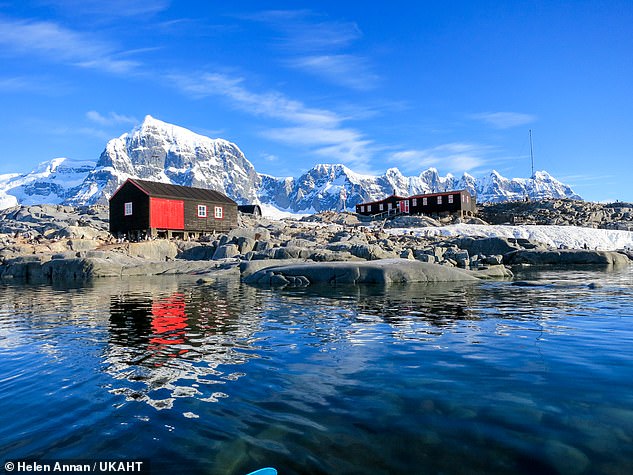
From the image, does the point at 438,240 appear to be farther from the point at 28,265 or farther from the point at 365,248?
the point at 28,265

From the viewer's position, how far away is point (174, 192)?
42875mm

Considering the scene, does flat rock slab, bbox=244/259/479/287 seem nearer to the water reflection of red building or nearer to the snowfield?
the water reflection of red building

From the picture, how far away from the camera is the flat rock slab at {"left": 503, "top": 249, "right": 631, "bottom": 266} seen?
105 feet

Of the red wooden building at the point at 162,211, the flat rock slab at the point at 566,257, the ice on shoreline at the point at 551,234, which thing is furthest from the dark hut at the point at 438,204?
the red wooden building at the point at 162,211

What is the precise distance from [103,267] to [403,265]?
18.2 meters

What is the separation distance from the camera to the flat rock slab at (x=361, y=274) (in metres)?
18.6

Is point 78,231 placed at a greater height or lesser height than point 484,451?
greater

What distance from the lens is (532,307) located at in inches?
462

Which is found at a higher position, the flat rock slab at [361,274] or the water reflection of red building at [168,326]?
the flat rock slab at [361,274]

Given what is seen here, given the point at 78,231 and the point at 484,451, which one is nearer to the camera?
the point at 484,451

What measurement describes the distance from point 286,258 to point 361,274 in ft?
27.3

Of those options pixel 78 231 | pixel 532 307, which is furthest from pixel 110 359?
pixel 78 231

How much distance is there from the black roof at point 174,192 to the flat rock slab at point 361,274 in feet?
81.8

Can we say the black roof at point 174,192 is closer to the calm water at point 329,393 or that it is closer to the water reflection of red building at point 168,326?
the water reflection of red building at point 168,326
